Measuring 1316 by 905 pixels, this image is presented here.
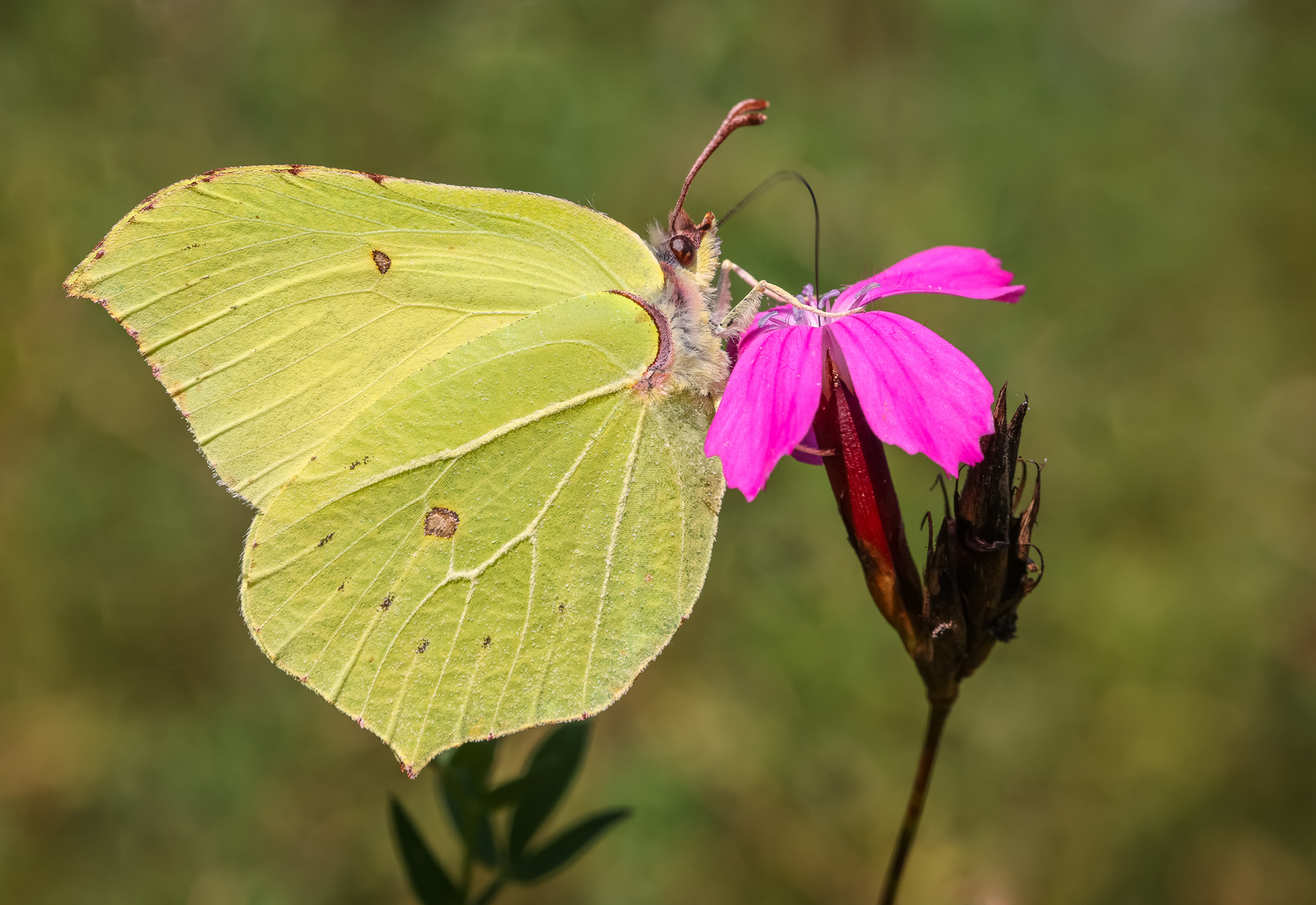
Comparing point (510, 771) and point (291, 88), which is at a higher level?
point (291, 88)

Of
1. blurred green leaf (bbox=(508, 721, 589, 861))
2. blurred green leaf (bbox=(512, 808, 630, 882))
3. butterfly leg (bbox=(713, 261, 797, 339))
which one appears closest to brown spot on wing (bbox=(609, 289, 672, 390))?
butterfly leg (bbox=(713, 261, 797, 339))

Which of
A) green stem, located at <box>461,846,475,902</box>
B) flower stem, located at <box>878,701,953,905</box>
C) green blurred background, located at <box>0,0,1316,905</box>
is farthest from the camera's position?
green blurred background, located at <box>0,0,1316,905</box>

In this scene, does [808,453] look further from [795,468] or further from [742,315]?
[795,468]

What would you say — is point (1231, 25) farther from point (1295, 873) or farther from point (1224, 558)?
point (1295, 873)

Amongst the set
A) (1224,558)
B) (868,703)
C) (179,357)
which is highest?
(1224,558)

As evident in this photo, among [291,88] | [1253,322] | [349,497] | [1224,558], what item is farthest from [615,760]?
[291,88]

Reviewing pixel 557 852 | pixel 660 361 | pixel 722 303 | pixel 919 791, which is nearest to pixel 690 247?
pixel 722 303

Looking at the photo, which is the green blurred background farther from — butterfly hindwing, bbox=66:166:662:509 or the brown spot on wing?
butterfly hindwing, bbox=66:166:662:509
